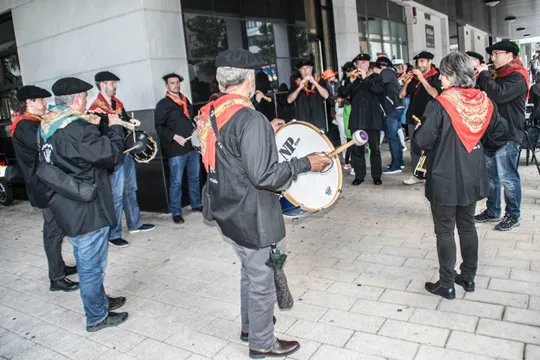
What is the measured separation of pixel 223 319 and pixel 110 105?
10.8 ft

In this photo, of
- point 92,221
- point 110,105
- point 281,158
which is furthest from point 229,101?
point 110,105

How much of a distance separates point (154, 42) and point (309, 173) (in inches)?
153

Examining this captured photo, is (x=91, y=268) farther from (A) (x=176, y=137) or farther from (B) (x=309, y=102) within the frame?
(B) (x=309, y=102)

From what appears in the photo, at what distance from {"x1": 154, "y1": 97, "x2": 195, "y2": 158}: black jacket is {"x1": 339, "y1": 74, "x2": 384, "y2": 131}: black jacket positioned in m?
2.60

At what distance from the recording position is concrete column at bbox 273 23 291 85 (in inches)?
357

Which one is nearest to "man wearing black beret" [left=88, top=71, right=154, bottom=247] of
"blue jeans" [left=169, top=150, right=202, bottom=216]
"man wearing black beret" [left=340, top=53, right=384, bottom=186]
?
"blue jeans" [left=169, top=150, right=202, bottom=216]

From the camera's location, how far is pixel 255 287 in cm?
299

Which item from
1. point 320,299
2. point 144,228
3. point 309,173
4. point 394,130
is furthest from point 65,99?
point 394,130

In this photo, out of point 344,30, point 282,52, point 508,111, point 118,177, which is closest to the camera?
point 508,111

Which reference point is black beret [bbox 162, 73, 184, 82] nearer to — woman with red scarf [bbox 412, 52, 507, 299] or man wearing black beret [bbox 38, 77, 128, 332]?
man wearing black beret [bbox 38, 77, 128, 332]

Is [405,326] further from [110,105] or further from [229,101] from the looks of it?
[110,105]

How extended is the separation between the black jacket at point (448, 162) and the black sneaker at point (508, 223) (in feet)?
5.51

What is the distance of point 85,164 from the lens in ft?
11.4

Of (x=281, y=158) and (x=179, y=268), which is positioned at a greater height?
(x=281, y=158)
